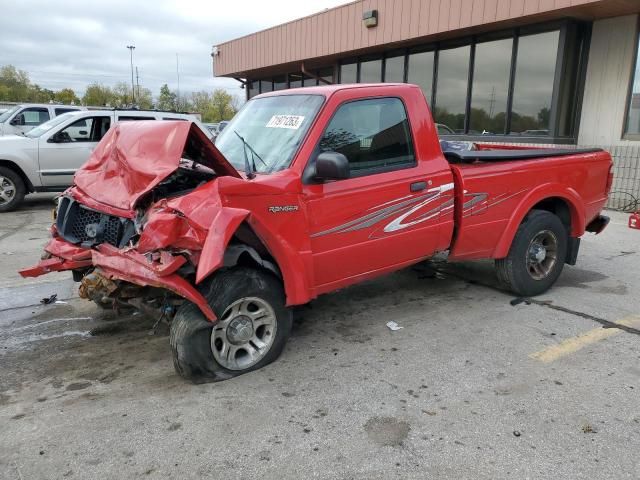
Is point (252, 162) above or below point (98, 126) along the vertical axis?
below

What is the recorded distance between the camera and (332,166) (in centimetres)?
334

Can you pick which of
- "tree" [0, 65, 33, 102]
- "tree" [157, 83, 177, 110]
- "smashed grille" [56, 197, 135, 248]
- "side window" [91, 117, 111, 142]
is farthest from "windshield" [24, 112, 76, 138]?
"tree" [0, 65, 33, 102]

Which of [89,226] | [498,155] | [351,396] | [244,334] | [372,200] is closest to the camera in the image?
[351,396]

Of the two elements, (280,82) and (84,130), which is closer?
(84,130)

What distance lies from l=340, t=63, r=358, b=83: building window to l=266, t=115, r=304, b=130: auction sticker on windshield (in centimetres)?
1164

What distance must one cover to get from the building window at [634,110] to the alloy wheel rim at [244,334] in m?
9.21

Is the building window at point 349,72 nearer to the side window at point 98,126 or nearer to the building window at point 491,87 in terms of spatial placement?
the building window at point 491,87

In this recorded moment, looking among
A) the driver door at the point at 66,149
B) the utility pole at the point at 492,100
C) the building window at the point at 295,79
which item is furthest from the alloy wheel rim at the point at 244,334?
the building window at the point at 295,79

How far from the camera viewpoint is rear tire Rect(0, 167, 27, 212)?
959 cm

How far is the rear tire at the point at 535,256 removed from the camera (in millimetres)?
4883

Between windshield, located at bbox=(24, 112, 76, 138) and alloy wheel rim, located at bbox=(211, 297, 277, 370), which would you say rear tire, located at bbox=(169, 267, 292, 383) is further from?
windshield, located at bbox=(24, 112, 76, 138)

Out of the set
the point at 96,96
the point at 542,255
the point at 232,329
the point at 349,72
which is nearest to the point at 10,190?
the point at 232,329

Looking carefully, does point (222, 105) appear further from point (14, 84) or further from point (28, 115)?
point (28, 115)

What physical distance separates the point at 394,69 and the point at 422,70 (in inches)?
43.3
